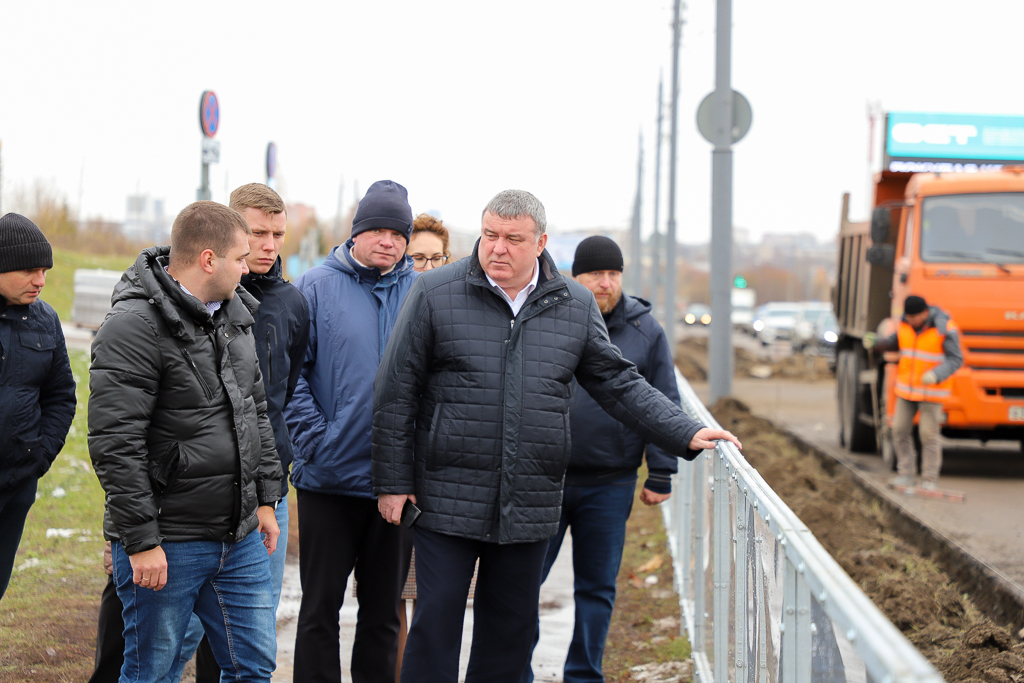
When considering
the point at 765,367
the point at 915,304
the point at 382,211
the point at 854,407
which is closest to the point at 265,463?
the point at 382,211

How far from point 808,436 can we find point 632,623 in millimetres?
8911

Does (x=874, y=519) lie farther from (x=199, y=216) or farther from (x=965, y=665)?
(x=199, y=216)

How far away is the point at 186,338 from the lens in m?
2.97

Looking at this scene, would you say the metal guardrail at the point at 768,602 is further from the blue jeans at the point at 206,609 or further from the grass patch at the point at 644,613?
the blue jeans at the point at 206,609

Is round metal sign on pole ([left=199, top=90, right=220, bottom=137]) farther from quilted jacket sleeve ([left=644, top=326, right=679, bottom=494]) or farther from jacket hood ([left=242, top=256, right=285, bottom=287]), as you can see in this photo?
quilted jacket sleeve ([left=644, top=326, right=679, bottom=494])

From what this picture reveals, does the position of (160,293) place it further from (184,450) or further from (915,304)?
(915,304)

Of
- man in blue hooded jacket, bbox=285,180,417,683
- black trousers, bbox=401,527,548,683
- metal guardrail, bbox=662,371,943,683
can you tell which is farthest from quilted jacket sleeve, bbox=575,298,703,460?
man in blue hooded jacket, bbox=285,180,417,683

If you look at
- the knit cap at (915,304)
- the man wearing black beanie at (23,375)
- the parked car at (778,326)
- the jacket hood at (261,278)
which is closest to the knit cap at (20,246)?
the man wearing black beanie at (23,375)

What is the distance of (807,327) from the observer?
39.8m

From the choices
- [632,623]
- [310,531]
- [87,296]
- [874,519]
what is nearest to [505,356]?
[310,531]

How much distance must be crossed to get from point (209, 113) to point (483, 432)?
6.04 metres

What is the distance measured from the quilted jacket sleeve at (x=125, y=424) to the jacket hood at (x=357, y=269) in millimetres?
1398

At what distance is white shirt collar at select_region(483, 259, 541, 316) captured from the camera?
3.46 m

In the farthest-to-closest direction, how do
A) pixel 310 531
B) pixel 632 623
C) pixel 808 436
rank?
pixel 808 436 → pixel 632 623 → pixel 310 531
